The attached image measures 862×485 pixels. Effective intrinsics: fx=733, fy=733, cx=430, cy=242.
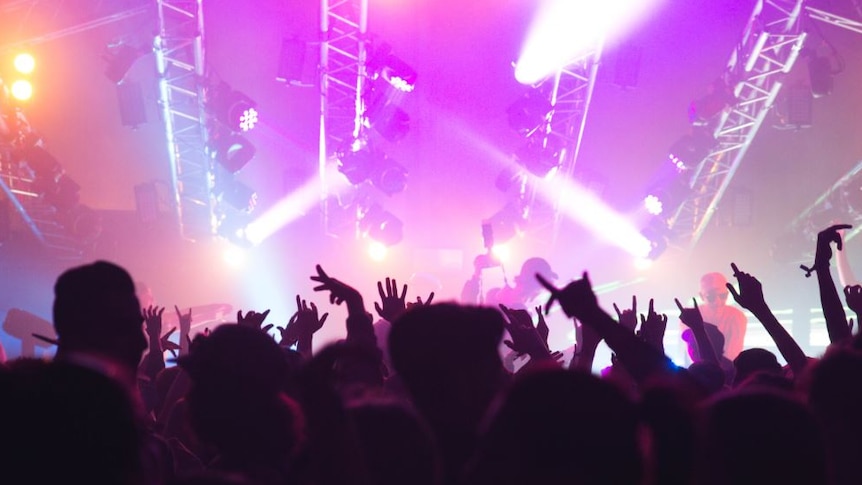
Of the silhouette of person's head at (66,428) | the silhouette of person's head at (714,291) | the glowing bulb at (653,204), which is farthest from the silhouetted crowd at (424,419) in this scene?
the glowing bulb at (653,204)

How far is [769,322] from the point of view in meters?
3.69

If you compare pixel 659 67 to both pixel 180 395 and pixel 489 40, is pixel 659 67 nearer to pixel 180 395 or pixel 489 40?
pixel 489 40

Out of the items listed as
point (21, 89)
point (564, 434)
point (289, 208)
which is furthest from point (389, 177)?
point (564, 434)

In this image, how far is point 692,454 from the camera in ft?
4.95

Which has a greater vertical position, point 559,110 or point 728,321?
point 559,110

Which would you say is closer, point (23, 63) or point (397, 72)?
point (23, 63)

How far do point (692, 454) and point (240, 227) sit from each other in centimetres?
1234

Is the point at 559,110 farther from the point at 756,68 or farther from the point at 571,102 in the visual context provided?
the point at 756,68

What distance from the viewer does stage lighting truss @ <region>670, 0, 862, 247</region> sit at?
1003 cm

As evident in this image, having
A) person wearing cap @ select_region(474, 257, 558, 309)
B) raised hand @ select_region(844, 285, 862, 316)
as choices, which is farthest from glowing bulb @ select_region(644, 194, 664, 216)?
raised hand @ select_region(844, 285, 862, 316)

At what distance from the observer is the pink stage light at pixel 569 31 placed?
1038 centimetres

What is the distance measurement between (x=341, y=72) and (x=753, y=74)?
6.15m

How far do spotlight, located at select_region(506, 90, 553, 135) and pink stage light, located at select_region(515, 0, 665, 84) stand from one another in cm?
30

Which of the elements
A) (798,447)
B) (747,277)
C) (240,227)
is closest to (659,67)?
(240,227)
